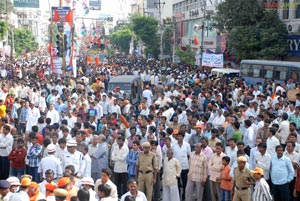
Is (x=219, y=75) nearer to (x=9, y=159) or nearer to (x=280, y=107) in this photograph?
(x=280, y=107)

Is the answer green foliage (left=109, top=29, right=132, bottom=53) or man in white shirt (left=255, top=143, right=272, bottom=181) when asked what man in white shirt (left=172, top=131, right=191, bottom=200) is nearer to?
man in white shirt (left=255, top=143, right=272, bottom=181)

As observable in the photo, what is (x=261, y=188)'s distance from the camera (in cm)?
767

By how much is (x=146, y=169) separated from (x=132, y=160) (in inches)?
16.7

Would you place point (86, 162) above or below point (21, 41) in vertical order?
below

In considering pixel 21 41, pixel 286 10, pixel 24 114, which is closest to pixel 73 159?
pixel 24 114

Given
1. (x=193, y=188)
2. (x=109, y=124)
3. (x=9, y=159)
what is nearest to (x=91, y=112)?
(x=109, y=124)

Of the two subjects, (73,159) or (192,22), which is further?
(192,22)

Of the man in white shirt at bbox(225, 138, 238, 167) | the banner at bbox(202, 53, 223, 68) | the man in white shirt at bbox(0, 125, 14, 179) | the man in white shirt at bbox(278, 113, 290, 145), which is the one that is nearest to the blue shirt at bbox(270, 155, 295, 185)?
the man in white shirt at bbox(225, 138, 238, 167)

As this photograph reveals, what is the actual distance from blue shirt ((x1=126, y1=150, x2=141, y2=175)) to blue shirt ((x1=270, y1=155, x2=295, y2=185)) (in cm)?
251

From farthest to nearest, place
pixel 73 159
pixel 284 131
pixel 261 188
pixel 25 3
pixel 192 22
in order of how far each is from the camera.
Result: pixel 192 22 → pixel 25 3 → pixel 284 131 → pixel 73 159 → pixel 261 188

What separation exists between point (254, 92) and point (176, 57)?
27256 millimetres

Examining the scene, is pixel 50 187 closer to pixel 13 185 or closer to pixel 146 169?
pixel 13 185

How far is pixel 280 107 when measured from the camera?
47.2ft

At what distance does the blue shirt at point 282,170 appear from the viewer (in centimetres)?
877
